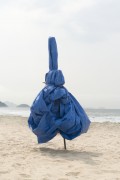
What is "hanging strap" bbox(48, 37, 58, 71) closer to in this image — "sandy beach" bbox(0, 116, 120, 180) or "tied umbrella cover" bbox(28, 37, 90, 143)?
"tied umbrella cover" bbox(28, 37, 90, 143)

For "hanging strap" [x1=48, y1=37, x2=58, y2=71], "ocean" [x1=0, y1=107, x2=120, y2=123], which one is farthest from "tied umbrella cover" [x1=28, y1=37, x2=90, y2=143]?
"ocean" [x1=0, y1=107, x2=120, y2=123]

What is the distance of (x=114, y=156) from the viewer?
26.0ft

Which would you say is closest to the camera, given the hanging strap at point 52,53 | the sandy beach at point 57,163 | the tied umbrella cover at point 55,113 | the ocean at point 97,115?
the sandy beach at point 57,163

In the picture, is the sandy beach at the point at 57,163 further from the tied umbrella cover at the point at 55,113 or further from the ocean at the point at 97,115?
the ocean at the point at 97,115

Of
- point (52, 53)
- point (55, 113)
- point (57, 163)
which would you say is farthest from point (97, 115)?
point (57, 163)

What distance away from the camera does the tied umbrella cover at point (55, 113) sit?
810 centimetres

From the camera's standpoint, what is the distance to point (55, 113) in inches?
325

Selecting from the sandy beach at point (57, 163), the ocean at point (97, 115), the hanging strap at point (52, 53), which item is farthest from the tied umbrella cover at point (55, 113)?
the ocean at point (97, 115)

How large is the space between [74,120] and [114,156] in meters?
1.15

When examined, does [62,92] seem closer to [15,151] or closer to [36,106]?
[36,106]

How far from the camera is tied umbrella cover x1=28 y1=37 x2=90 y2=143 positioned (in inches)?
319

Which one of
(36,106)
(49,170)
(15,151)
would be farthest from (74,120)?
(49,170)

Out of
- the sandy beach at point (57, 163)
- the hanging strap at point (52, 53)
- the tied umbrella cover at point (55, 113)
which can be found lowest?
the sandy beach at point (57, 163)

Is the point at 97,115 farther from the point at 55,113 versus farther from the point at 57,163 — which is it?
the point at 57,163
